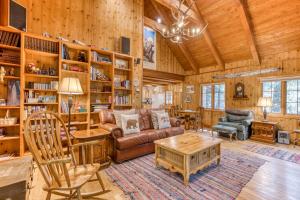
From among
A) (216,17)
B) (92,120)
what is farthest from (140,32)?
(92,120)

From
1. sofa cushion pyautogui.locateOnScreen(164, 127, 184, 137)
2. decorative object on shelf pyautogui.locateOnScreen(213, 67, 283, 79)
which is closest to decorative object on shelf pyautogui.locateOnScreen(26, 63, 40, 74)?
sofa cushion pyautogui.locateOnScreen(164, 127, 184, 137)

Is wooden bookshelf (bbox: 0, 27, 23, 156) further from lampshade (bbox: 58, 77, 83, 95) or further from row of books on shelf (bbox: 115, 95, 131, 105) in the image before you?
row of books on shelf (bbox: 115, 95, 131, 105)

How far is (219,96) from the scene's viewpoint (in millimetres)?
6871

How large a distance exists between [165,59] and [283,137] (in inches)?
203

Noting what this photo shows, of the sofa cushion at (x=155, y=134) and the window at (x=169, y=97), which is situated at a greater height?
the window at (x=169, y=97)

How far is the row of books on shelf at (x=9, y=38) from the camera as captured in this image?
2.87 meters

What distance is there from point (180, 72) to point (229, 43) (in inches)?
108

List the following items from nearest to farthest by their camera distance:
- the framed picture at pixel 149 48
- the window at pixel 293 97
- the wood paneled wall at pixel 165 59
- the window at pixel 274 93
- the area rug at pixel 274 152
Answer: the area rug at pixel 274 152 < the window at pixel 293 97 < the window at pixel 274 93 < the framed picture at pixel 149 48 < the wood paneled wall at pixel 165 59

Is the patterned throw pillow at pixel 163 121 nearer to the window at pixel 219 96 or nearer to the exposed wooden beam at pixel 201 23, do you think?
the exposed wooden beam at pixel 201 23

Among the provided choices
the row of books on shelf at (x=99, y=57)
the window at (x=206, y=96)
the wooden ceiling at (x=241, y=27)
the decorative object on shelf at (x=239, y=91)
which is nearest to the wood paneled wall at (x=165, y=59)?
the wooden ceiling at (x=241, y=27)

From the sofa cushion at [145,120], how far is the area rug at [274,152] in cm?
255

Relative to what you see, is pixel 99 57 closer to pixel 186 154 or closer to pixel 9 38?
pixel 9 38

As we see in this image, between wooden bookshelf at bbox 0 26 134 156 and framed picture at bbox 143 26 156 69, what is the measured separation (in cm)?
204

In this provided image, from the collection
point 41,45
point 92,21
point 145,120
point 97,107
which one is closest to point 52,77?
point 41,45
